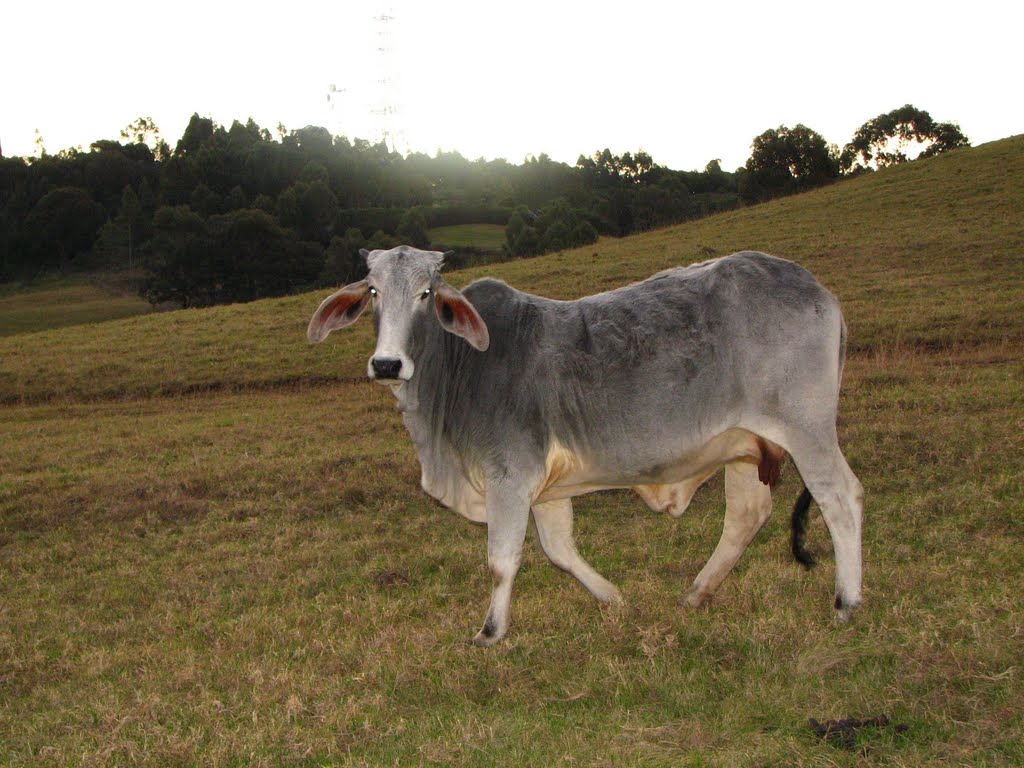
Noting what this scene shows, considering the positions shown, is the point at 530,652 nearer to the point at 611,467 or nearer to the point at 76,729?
the point at 611,467

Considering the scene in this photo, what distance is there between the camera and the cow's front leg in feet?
18.4

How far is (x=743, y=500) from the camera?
638 centimetres

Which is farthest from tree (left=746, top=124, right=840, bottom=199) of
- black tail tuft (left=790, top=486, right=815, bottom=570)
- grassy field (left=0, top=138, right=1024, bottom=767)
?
black tail tuft (left=790, top=486, right=815, bottom=570)

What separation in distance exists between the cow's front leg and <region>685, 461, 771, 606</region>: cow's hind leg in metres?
1.25

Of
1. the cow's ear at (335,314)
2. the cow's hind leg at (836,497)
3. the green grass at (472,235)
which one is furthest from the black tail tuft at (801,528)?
the green grass at (472,235)

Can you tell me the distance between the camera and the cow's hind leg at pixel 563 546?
20.6 ft

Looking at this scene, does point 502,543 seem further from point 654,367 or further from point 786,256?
point 786,256

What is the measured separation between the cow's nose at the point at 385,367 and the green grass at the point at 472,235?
58.3m

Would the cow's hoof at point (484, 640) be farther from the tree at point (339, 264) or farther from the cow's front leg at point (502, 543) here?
the tree at point (339, 264)

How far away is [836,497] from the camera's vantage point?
5.62 meters

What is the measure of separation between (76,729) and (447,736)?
1916 millimetres

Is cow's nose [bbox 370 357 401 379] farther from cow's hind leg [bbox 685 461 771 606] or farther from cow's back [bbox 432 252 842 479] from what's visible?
cow's hind leg [bbox 685 461 771 606]

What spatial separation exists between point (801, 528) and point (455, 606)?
91.6 inches

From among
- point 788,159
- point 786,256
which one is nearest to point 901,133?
point 788,159
